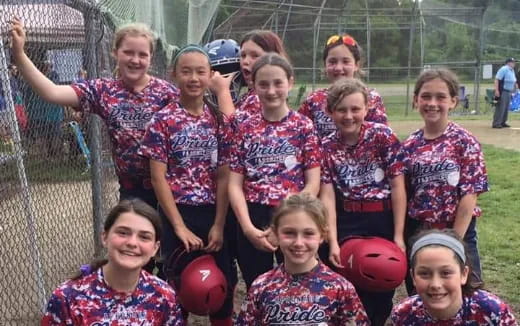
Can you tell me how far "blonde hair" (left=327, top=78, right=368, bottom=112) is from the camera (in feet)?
11.1

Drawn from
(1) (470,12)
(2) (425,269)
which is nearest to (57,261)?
(2) (425,269)

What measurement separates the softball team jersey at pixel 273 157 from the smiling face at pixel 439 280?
77 centimetres

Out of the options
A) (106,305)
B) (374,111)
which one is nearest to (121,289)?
(106,305)

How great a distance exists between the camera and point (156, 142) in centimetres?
331

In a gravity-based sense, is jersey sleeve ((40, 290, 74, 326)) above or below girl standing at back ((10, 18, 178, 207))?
below

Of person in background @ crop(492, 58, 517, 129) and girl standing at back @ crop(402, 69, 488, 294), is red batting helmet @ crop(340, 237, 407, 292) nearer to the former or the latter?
girl standing at back @ crop(402, 69, 488, 294)

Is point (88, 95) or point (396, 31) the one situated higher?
point (396, 31)

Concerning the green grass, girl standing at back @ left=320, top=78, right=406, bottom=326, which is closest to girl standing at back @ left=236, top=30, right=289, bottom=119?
girl standing at back @ left=320, top=78, right=406, bottom=326

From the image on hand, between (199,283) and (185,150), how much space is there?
2.19 ft

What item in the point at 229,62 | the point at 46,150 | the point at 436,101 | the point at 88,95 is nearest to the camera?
the point at 436,101

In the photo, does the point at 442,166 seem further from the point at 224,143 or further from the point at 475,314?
the point at 224,143

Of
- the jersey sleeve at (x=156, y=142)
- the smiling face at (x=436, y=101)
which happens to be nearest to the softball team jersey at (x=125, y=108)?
the jersey sleeve at (x=156, y=142)

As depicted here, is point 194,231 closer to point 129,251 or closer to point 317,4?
point 129,251

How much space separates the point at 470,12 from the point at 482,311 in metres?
22.2
